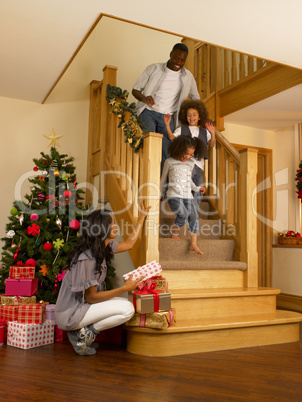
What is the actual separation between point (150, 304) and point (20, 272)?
3.99ft

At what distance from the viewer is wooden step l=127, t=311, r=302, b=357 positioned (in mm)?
2689

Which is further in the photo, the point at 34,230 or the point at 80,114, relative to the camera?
the point at 80,114

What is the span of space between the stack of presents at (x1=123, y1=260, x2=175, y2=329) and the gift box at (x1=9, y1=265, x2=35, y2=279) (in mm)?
975

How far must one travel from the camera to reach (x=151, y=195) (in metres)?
3.11

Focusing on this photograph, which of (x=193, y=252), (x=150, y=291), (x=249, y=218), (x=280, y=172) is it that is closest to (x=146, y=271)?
(x=150, y=291)

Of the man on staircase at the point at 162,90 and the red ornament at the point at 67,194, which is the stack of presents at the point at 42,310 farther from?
the man on staircase at the point at 162,90

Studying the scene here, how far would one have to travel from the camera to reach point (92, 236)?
2742mm

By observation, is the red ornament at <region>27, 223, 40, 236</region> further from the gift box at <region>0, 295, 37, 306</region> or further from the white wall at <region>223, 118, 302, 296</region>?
the white wall at <region>223, 118, 302, 296</region>

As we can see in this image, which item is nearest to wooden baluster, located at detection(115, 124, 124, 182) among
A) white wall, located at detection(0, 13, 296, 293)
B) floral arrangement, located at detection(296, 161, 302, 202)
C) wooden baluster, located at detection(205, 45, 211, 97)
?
white wall, located at detection(0, 13, 296, 293)

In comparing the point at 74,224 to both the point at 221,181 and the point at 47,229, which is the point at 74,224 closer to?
the point at 47,229

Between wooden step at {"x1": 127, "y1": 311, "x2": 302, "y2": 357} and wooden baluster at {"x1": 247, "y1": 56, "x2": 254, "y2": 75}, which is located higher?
wooden baluster at {"x1": 247, "y1": 56, "x2": 254, "y2": 75}

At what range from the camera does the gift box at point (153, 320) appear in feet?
8.73

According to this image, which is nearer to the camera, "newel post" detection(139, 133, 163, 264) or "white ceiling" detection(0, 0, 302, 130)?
"white ceiling" detection(0, 0, 302, 130)

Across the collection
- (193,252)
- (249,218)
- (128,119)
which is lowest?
(193,252)
